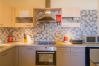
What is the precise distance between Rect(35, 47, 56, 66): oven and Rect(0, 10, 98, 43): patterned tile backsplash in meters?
0.63

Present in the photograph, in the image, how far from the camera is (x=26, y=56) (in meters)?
4.69

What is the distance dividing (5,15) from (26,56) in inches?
44.9

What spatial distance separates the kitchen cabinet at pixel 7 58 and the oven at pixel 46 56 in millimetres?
639

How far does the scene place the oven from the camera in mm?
4656

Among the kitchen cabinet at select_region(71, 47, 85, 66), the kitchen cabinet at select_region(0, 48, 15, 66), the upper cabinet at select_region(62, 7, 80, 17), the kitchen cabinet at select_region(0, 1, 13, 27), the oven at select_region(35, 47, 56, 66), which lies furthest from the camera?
the upper cabinet at select_region(62, 7, 80, 17)

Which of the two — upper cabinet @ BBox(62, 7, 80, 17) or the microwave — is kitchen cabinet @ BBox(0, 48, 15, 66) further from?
the microwave

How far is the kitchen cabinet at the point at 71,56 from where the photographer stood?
4.47m

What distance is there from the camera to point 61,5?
5.20 m

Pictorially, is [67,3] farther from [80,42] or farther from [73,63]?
[73,63]

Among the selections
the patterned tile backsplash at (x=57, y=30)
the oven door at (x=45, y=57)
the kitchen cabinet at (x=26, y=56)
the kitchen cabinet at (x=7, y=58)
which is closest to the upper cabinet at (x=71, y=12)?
the patterned tile backsplash at (x=57, y=30)

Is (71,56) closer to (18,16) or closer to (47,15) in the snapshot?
(47,15)

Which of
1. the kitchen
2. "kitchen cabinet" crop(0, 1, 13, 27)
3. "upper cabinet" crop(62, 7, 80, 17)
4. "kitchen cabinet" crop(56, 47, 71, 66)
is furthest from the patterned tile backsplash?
"kitchen cabinet" crop(56, 47, 71, 66)

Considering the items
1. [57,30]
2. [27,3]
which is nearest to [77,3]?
[57,30]

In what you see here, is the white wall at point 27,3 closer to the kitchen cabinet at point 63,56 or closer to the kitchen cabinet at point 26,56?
the kitchen cabinet at point 26,56
